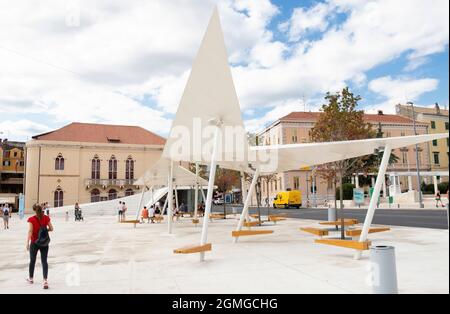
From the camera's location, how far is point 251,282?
7.14 meters

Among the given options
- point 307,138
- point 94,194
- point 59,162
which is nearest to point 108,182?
point 94,194

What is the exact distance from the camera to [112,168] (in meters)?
58.4

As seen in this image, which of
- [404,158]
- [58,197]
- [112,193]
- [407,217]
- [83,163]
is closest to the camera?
[407,217]

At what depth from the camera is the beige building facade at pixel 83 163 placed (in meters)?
54.5

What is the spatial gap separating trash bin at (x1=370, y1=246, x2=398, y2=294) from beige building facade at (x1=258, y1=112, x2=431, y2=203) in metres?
55.9

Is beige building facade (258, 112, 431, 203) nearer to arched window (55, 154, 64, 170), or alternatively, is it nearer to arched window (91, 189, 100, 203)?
arched window (91, 189, 100, 203)

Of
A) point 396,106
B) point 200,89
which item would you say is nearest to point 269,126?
point 396,106

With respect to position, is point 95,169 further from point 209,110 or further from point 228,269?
point 228,269

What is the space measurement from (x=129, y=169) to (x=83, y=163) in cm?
703

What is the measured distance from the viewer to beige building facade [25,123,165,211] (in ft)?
179

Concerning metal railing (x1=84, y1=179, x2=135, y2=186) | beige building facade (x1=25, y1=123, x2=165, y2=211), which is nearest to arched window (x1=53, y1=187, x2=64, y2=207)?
beige building facade (x1=25, y1=123, x2=165, y2=211)

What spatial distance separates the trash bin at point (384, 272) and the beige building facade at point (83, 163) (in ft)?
171

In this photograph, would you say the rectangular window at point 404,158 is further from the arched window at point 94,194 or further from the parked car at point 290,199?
the arched window at point 94,194

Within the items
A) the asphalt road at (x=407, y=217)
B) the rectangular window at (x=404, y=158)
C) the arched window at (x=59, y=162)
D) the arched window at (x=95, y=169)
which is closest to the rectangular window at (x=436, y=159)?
the rectangular window at (x=404, y=158)
